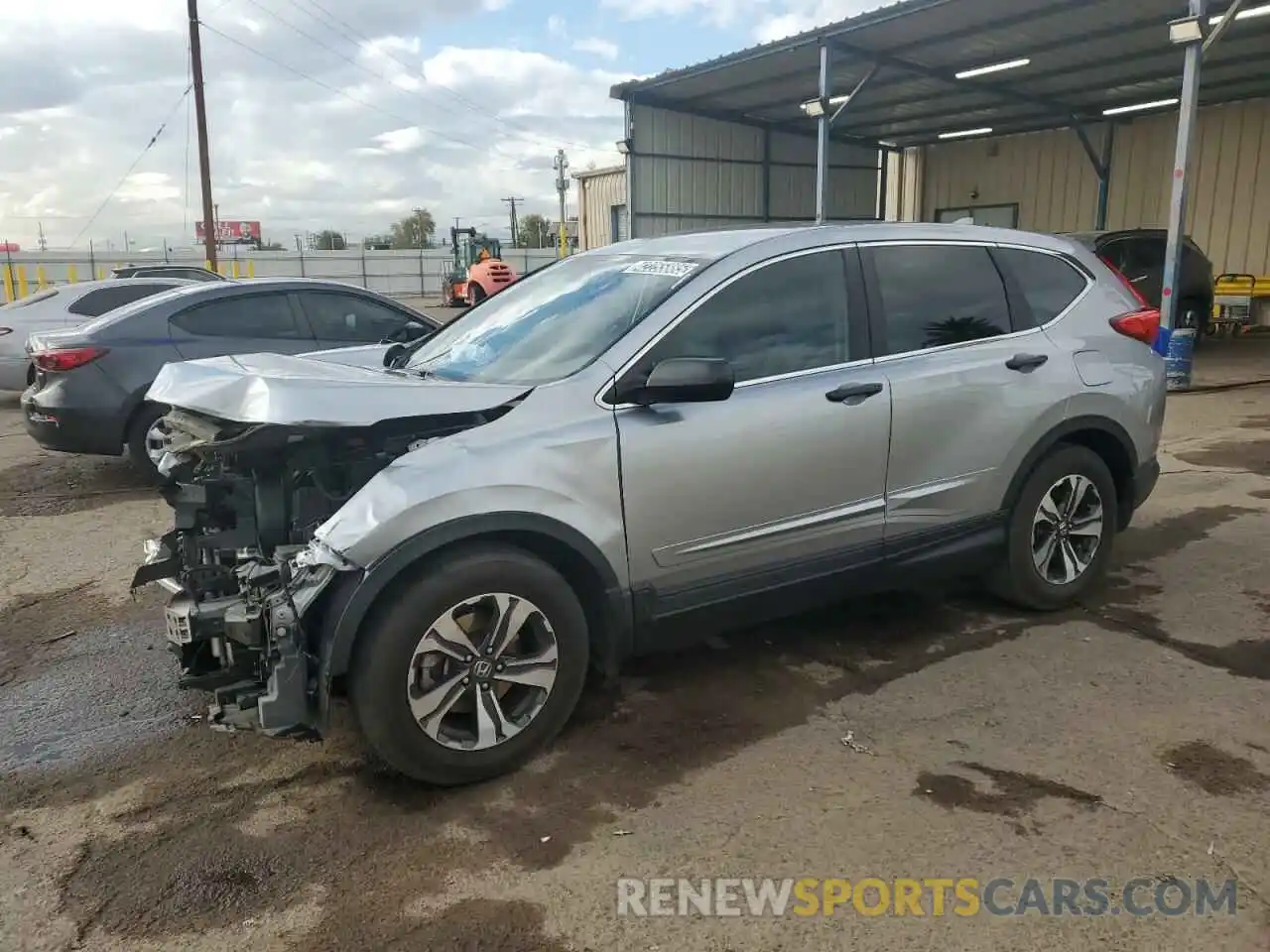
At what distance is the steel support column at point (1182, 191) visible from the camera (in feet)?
34.4

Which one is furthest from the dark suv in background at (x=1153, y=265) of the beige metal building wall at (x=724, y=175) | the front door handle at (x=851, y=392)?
the front door handle at (x=851, y=392)

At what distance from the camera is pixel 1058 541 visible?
444 cm

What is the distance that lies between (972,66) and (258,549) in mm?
16002

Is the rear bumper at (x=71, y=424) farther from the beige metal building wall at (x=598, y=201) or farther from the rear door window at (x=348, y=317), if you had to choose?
the beige metal building wall at (x=598, y=201)

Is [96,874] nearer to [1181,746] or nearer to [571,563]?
[571,563]

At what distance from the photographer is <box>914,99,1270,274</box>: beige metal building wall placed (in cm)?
1845

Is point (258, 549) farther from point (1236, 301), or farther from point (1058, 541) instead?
point (1236, 301)

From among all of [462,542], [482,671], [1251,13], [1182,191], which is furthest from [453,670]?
[1251,13]

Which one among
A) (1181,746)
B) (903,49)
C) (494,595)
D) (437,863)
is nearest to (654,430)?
(494,595)

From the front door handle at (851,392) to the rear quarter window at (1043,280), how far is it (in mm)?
1122

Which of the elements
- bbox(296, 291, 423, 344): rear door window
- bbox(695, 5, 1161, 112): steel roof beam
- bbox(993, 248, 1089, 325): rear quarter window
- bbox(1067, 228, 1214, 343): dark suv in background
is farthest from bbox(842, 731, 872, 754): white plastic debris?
bbox(695, 5, 1161, 112): steel roof beam

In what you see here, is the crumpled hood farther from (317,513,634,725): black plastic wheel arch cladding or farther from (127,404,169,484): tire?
(127,404,169,484): tire

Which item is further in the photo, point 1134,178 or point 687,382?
point 1134,178

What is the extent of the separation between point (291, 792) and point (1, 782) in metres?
1.00
